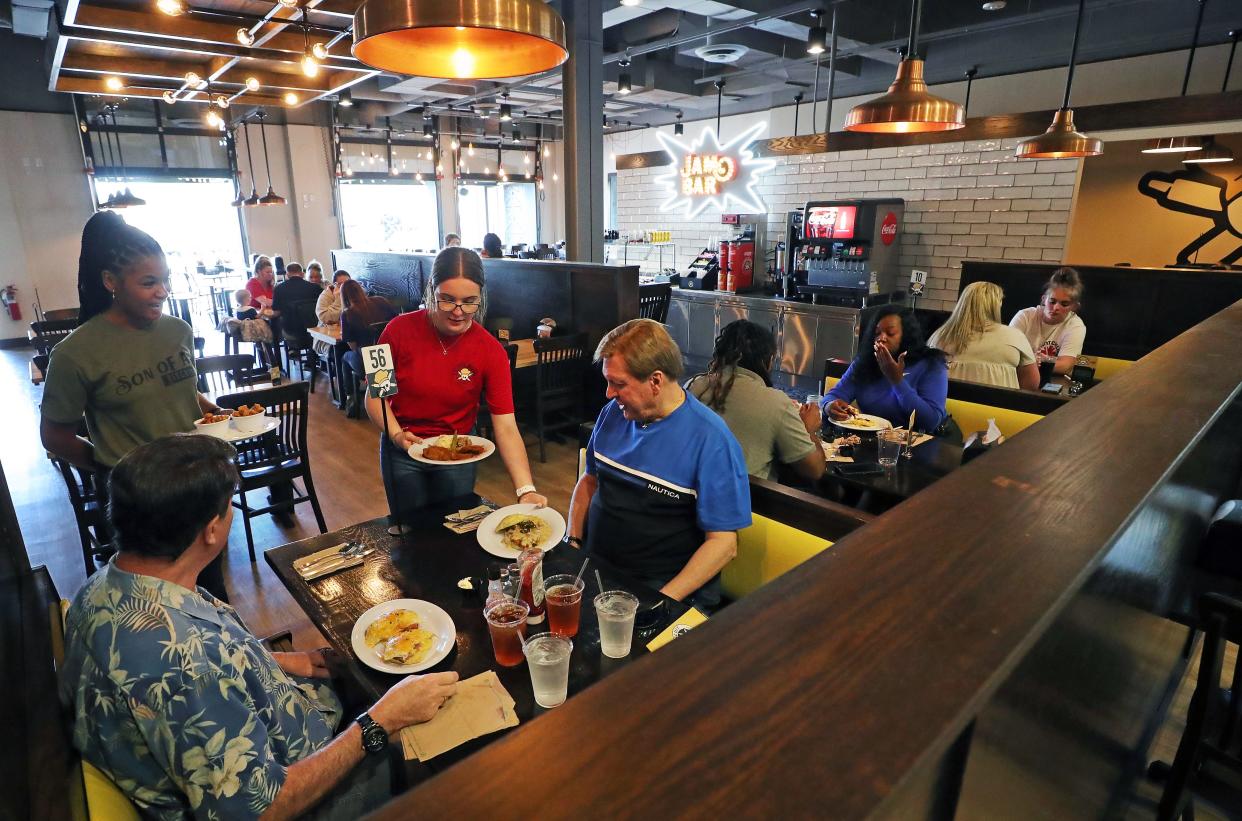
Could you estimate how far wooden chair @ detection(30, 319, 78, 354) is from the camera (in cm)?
598

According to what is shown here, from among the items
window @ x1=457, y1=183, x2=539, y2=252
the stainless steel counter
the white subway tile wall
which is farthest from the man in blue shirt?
window @ x1=457, y1=183, x2=539, y2=252

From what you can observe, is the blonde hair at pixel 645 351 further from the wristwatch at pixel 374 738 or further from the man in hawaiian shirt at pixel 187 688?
the wristwatch at pixel 374 738

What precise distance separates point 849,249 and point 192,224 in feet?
39.0

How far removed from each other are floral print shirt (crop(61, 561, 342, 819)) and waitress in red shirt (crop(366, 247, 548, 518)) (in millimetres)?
1265

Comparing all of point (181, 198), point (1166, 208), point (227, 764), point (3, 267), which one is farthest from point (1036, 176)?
point (3, 267)

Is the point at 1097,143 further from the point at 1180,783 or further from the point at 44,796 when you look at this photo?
the point at 44,796

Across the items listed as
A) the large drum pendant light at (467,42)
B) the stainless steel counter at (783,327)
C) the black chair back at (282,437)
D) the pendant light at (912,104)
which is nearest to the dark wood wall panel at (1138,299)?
the stainless steel counter at (783,327)

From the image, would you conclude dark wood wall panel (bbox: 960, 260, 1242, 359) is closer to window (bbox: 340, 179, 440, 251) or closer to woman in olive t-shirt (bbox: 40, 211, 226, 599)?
woman in olive t-shirt (bbox: 40, 211, 226, 599)

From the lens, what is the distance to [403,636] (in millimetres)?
1667

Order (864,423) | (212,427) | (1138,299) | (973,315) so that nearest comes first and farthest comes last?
1. (212,427)
2. (864,423)
3. (973,315)
4. (1138,299)

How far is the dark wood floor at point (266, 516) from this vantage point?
141 inches

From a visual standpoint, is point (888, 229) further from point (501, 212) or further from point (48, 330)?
point (501, 212)

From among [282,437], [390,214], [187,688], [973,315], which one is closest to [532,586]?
[187,688]

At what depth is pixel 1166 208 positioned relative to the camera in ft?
26.1
